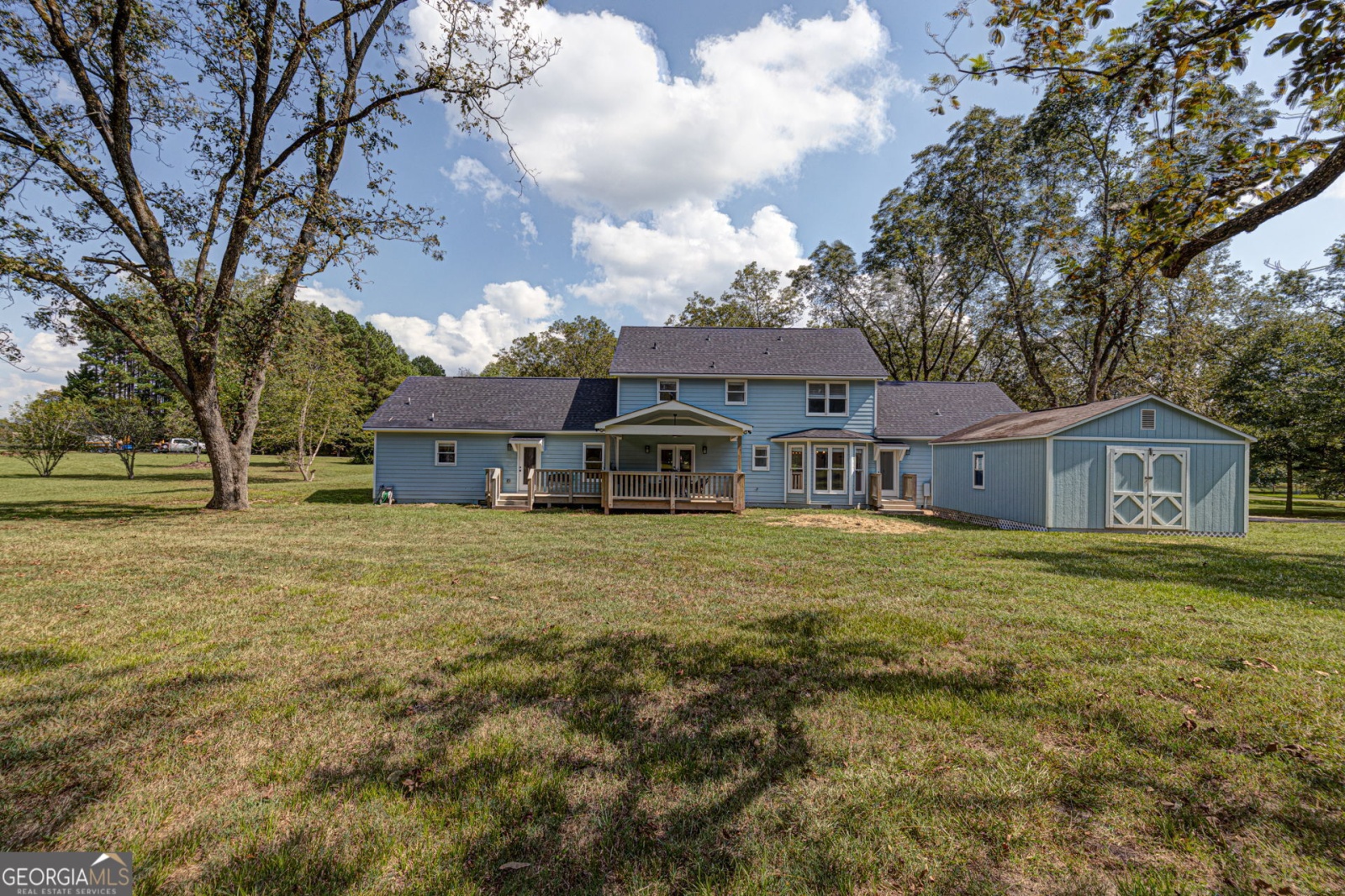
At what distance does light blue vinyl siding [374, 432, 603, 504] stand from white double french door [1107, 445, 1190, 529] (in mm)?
15487

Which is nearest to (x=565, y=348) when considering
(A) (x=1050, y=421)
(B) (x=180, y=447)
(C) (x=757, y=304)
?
(C) (x=757, y=304)

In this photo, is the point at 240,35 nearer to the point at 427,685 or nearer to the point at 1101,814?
the point at 427,685

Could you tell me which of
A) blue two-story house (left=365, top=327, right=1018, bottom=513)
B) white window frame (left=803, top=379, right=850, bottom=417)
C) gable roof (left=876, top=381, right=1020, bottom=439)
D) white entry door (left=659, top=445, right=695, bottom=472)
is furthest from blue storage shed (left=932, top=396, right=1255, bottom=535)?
white entry door (left=659, top=445, right=695, bottom=472)

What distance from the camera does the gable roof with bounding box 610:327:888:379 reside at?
65.9 feet

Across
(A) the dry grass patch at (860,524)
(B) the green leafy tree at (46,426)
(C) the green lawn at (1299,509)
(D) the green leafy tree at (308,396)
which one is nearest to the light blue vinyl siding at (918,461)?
Answer: (A) the dry grass patch at (860,524)

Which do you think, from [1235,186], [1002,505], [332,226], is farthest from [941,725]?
[332,226]

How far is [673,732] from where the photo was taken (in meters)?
3.27

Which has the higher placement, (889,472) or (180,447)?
(180,447)

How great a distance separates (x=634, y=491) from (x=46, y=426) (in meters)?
28.7

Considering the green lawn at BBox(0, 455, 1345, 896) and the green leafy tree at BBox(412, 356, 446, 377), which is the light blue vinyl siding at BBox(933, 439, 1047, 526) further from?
the green leafy tree at BBox(412, 356, 446, 377)

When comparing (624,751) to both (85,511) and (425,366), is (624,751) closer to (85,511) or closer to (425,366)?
(85,511)

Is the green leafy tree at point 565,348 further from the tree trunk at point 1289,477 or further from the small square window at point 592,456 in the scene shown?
Result: the tree trunk at point 1289,477

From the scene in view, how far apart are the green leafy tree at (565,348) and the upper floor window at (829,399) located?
79.4 ft

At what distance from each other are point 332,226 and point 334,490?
41.0 ft
